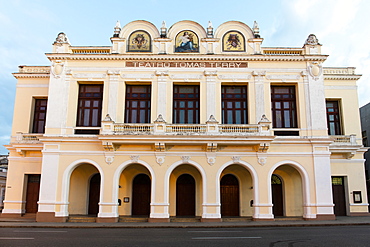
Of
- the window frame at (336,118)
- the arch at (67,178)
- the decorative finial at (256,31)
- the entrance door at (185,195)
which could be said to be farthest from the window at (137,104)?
the window frame at (336,118)

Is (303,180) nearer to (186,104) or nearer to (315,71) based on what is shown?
(315,71)

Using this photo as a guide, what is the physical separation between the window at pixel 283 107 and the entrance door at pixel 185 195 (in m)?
6.65

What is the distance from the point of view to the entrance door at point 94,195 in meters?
22.0

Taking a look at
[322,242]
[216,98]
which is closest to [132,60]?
[216,98]

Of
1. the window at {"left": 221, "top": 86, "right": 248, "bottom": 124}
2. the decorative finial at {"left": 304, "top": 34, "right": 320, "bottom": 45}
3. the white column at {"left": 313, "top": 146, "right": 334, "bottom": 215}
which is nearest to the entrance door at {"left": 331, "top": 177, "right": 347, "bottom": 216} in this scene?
the white column at {"left": 313, "top": 146, "right": 334, "bottom": 215}

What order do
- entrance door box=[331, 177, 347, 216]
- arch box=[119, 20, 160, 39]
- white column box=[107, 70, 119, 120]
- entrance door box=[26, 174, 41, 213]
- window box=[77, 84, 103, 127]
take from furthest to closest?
1. entrance door box=[331, 177, 347, 216]
2. entrance door box=[26, 174, 41, 213]
3. arch box=[119, 20, 160, 39]
4. window box=[77, 84, 103, 127]
5. white column box=[107, 70, 119, 120]

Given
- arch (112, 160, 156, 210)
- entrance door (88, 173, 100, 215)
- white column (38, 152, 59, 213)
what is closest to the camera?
white column (38, 152, 59, 213)

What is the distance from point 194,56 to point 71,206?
487 inches

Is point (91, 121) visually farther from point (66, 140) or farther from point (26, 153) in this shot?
point (26, 153)

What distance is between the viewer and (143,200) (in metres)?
22.0

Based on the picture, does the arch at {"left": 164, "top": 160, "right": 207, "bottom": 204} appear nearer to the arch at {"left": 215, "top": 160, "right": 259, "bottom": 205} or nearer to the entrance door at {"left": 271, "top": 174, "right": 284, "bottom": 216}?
the arch at {"left": 215, "top": 160, "right": 259, "bottom": 205}

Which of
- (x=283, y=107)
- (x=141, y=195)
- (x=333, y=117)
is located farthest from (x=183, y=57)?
(x=333, y=117)

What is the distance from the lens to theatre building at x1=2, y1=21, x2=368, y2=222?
64.2 ft

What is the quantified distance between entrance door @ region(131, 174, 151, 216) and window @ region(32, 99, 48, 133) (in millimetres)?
7962
